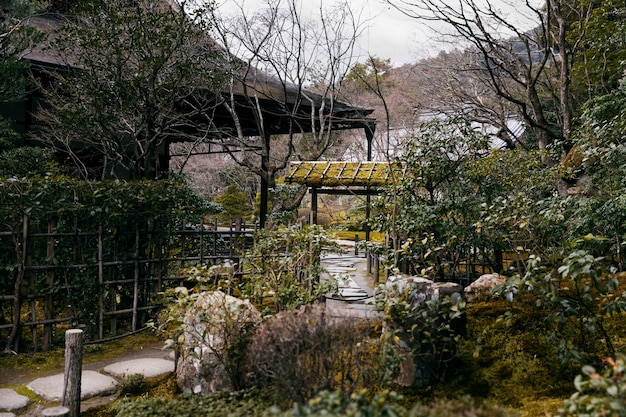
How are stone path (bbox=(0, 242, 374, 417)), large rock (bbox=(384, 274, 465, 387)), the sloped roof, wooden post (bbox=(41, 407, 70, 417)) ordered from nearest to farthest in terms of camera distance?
1. wooden post (bbox=(41, 407, 70, 417))
2. large rock (bbox=(384, 274, 465, 387))
3. stone path (bbox=(0, 242, 374, 417))
4. the sloped roof

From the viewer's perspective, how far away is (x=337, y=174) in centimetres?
934

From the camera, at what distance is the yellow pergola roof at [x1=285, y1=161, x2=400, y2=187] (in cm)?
912

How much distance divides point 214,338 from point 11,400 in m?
1.82

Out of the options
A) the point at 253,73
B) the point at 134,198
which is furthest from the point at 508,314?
the point at 253,73

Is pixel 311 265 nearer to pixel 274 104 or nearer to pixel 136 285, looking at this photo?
pixel 136 285

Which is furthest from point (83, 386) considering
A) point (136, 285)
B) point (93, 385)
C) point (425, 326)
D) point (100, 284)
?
point (425, 326)

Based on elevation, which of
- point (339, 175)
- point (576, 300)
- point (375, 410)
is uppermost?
point (339, 175)

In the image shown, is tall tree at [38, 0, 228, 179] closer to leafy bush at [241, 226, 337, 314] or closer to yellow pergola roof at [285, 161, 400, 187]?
yellow pergola roof at [285, 161, 400, 187]

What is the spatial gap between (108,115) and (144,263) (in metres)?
2.47

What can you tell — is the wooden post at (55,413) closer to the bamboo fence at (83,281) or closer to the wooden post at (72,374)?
the wooden post at (72,374)

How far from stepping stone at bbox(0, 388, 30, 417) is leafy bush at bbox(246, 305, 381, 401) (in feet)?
7.22

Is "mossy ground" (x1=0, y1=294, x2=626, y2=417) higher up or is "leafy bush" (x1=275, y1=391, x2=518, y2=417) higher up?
"leafy bush" (x1=275, y1=391, x2=518, y2=417)

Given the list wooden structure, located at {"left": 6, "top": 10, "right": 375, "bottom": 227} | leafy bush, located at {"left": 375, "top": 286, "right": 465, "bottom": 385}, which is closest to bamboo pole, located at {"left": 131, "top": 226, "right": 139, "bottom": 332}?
leafy bush, located at {"left": 375, "top": 286, "right": 465, "bottom": 385}

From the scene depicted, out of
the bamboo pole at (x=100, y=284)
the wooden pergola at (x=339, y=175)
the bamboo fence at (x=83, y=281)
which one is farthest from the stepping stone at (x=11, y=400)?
the wooden pergola at (x=339, y=175)
